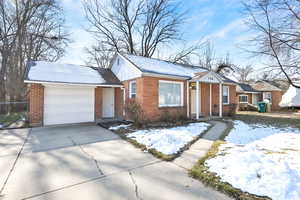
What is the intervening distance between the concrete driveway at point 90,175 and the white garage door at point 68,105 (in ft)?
13.0

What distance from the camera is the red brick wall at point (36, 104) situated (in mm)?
8547

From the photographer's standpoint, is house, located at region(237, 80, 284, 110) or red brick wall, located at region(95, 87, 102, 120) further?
house, located at region(237, 80, 284, 110)

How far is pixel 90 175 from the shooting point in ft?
10.7

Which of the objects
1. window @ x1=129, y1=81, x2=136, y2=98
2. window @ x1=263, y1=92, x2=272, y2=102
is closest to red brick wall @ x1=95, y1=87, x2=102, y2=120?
window @ x1=129, y1=81, x2=136, y2=98

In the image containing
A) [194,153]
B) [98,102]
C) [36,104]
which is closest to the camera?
[194,153]

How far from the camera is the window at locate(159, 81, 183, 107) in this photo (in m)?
9.75

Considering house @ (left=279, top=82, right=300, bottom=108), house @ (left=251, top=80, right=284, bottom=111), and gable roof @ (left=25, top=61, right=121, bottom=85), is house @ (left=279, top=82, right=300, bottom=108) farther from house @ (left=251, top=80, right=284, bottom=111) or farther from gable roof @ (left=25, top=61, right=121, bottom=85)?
gable roof @ (left=25, top=61, right=121, bottom=85)

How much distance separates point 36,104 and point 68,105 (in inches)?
63.6

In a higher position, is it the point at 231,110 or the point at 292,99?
the point at 292,99

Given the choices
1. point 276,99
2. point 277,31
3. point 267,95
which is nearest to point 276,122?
point 277,31

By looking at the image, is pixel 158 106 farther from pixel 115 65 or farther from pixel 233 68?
pixel 233 68

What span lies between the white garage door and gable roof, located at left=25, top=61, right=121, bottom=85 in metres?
0.62

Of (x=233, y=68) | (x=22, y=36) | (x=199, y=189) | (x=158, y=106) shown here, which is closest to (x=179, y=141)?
(x=199, y=189)

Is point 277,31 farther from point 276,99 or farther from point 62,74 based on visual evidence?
point 276,99
